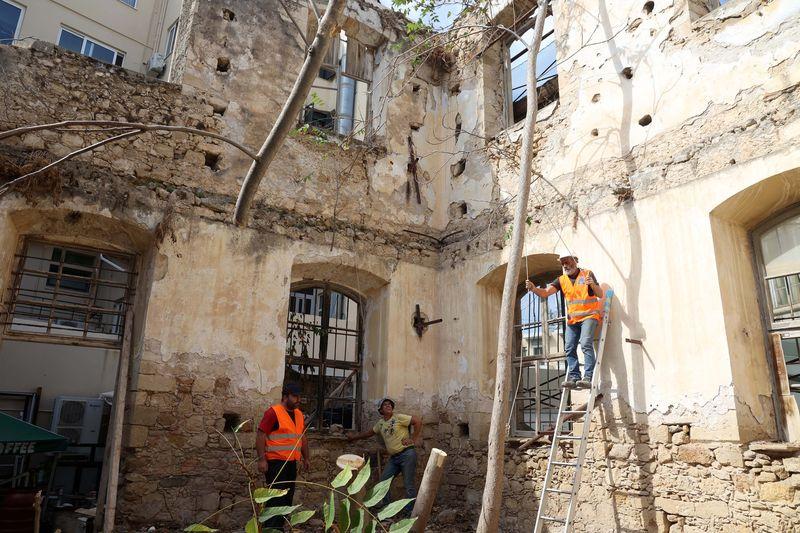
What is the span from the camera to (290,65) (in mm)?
8930

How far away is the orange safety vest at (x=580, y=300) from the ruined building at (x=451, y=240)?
30cm

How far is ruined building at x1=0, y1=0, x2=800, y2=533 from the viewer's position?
585cm

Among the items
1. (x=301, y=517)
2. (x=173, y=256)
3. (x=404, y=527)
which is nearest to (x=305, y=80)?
(x=301, y=517)

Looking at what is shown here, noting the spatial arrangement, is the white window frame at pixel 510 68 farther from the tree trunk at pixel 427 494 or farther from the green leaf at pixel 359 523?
the green leaf at pixel 359 523

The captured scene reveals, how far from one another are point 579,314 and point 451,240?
309cm

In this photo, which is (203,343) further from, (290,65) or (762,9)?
(762,9)

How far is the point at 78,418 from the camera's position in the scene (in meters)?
12.3

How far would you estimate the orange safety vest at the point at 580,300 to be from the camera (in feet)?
21.7

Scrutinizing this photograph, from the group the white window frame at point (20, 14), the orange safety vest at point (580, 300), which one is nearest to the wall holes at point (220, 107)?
the orange safety vest at point (580, 300)

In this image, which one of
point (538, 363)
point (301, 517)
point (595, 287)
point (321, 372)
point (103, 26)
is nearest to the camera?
point (301, 517)

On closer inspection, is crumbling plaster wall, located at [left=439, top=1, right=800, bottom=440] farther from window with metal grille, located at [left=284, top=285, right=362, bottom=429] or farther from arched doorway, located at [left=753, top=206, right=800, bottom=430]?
window with metal grille, located at [left=284, top=285, right=362, bottom=429]

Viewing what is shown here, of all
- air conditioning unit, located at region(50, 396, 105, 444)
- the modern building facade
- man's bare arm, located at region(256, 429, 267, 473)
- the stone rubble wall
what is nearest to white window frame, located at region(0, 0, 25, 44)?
the modern building facade

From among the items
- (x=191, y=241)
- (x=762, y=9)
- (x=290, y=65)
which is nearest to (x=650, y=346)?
(x=762, y=9)

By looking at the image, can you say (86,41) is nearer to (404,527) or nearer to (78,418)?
(78,418)
